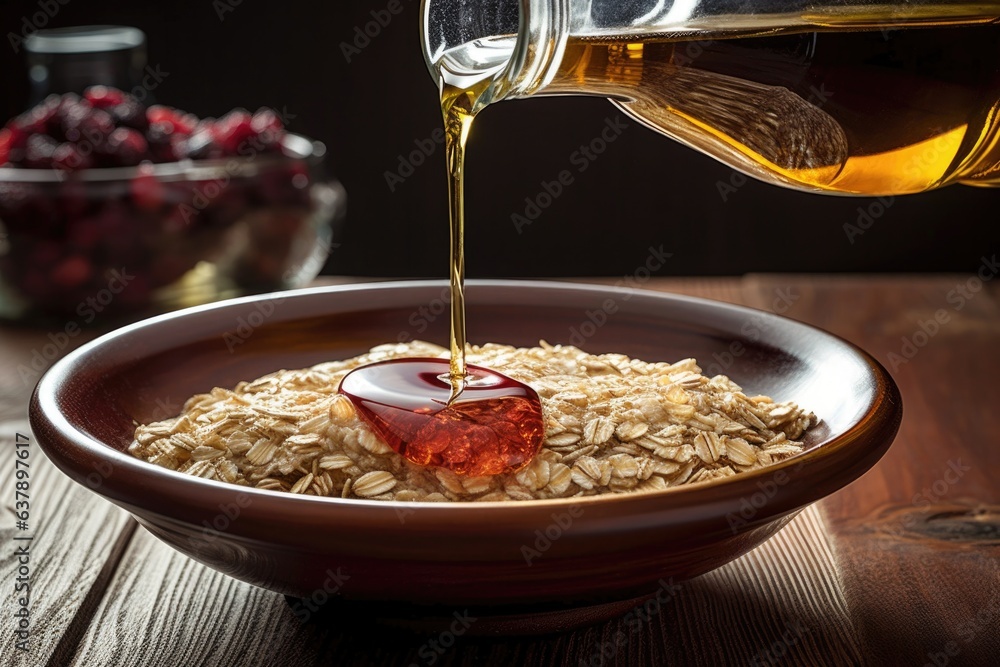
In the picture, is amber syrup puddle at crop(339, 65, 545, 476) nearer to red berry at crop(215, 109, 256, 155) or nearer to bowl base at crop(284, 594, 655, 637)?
bowl base at crop(284, 594, 655, 637)

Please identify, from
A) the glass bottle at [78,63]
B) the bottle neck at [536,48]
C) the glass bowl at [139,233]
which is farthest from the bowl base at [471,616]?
the glass bottle at [78,63]

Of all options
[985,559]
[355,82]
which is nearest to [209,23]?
[355,82]

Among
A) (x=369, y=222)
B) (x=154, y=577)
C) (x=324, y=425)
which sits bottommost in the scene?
(x=369, y=222)

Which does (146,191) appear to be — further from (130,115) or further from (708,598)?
(708,598)

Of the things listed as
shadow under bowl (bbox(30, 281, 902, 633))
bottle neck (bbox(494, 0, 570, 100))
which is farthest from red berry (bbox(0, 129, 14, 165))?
bottle neck (bbox(494, 0, 570, 100))

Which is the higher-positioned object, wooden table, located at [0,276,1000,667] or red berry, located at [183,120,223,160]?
red berry, located at [183,120,223,160]

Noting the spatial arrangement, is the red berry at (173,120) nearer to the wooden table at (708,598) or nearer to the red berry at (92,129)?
the red berry at (92,129)

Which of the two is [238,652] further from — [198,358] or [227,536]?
[198,358]
